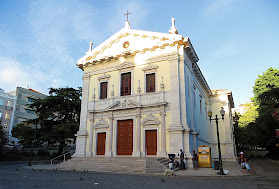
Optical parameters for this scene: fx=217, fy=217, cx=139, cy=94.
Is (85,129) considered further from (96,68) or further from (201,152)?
(201,152)

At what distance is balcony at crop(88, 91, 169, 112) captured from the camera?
1786cm

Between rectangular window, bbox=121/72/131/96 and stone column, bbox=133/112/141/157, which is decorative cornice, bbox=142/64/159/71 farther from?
stone column, bbox=133/112/141/157

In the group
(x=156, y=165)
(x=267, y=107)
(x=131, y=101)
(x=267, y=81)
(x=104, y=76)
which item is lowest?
(x=156, y=165)

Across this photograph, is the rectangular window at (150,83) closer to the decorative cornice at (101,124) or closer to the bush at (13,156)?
the decorative cornice at (101,124)

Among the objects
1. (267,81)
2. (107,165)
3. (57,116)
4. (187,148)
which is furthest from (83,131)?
(267,81)

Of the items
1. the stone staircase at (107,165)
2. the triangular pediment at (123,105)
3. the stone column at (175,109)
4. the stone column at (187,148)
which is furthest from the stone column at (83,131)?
the stone column at (187,148)

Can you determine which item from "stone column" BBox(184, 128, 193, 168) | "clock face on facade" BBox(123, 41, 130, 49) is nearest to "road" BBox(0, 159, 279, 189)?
"stone column" BBox(184, 128, 193, 168)

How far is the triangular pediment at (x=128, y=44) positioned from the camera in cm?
1889

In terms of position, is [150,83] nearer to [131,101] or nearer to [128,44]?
[131,101]

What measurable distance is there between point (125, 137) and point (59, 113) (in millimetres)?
11573

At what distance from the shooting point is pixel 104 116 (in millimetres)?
19938

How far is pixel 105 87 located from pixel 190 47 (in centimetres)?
883

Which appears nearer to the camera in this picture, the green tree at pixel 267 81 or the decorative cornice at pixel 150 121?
the decorative cornice at pixel 150 121

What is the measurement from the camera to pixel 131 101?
735 inches
